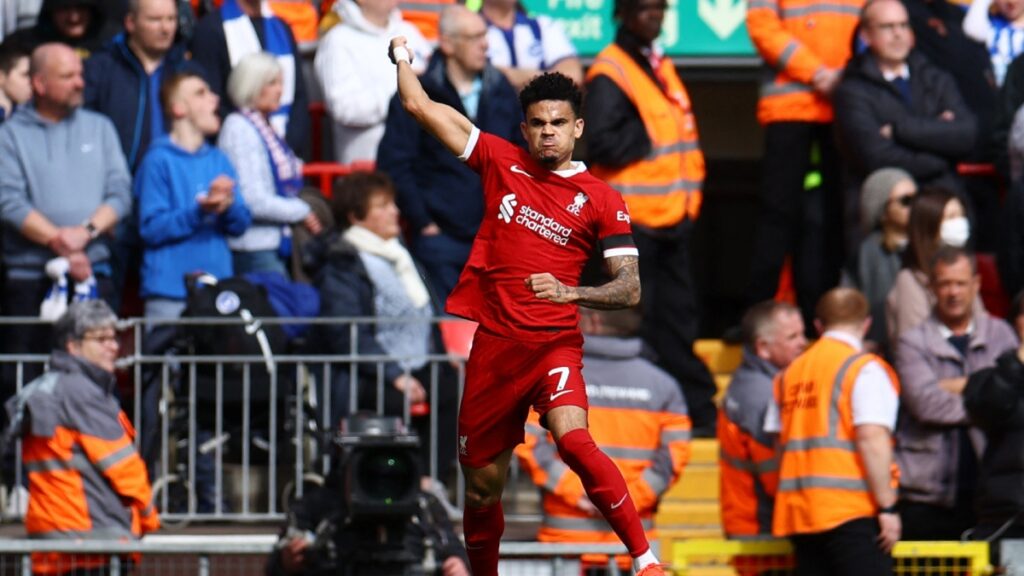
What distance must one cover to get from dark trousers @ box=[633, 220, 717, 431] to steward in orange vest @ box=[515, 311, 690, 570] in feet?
7.20

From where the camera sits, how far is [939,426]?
1157 centimetres

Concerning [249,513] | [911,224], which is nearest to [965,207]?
[911,224]

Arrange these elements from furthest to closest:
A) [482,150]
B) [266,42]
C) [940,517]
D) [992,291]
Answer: [992,291] → [266,42] → [940,517] → [482,150]

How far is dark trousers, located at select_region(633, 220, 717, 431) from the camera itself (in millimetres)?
13391

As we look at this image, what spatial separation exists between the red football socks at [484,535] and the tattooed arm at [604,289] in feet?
3.13

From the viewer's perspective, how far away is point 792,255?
14.3 meters

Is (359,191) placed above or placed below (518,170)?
above

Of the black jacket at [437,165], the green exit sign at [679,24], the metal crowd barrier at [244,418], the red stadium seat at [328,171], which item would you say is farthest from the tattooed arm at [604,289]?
the green exit sign at [679,24]

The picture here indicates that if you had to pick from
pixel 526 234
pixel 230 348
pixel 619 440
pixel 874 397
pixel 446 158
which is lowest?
pixel 619 440

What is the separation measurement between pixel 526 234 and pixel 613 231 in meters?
0.31

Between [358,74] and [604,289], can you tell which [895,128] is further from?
[604,289]

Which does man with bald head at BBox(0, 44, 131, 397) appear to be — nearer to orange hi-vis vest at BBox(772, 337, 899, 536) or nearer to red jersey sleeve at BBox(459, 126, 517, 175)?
orange hi-vis vest at BBox(772, 337, 899, 536)

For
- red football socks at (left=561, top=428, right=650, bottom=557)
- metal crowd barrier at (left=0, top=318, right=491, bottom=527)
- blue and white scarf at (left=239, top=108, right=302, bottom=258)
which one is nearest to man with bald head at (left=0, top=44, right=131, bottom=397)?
metal crowd barrier at (left=0, top=318, right=491, bottom=527)

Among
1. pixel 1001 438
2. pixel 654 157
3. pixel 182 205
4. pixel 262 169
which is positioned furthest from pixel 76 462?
pixel 1001 438
